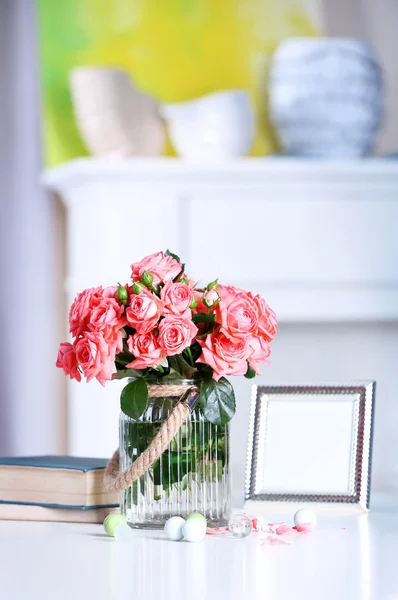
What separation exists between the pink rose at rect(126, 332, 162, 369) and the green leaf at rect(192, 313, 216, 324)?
0.07 metres

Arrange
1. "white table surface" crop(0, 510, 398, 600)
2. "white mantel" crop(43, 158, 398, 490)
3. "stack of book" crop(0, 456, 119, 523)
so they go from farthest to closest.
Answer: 1. "white mantel" crop(43, 158, 398, 490)
2. "stack of book" crop(0, 456, 119, 523)
3. "white table surface" crop(0, 510, 398, 600)

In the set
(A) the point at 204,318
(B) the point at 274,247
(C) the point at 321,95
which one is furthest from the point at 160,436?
(C) the point at 321,95

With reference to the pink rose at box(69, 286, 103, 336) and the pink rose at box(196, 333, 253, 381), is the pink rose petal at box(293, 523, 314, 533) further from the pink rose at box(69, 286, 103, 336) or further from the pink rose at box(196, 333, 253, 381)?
the pink rose at box(69, 286, 103, 336)

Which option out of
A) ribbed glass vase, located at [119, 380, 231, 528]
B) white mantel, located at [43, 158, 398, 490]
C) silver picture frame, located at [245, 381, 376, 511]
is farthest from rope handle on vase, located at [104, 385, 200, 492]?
white mantel, located at [43, 158, 398, 490]

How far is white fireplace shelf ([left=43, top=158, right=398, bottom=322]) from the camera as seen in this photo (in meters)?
2.35

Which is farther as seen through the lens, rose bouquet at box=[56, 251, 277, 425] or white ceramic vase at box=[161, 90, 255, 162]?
white ceramic vase at box=[161, 90, 255, 162]

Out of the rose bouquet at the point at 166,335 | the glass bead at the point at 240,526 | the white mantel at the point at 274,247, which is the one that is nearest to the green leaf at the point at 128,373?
the rose bouquet at the point at 166,335

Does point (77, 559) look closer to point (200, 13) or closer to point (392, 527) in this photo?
point (392, 527)

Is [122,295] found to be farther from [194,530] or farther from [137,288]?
[194,530]

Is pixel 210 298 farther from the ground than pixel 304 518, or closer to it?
farther from the ground

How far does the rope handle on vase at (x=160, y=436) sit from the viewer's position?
1151 mm

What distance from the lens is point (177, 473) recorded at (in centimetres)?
119

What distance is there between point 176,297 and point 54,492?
13.0 inches

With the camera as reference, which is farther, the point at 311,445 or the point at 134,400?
the point at 311,445
